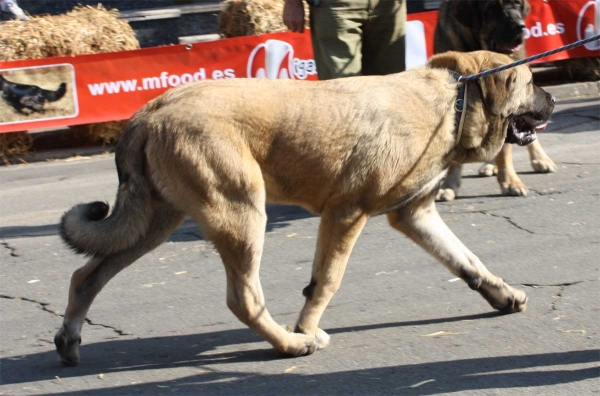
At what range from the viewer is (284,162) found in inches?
171

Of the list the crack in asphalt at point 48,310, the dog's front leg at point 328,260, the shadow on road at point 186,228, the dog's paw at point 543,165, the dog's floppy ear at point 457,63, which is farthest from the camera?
the dog's paw at point 543,165

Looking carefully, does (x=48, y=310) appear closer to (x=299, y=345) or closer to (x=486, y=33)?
(x=299, y=345)

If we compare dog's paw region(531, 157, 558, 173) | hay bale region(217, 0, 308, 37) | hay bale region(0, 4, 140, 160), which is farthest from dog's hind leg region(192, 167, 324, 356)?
hay bale region(217, 0, 308, 37)

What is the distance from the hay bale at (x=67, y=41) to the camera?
9906 millimetres

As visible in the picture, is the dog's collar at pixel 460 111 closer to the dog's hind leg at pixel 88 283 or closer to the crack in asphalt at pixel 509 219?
the dog's hind leg at pixel 88 283

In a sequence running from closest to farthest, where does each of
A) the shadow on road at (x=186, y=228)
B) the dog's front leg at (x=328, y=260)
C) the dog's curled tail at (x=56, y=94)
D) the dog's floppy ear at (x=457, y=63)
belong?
1. the dog's front leg at (x=328, y=260)
2. the dog's floppy ear at (x=457, y=63)
3. the shadow on road at (x=186, y=228)
4. the dog's curled tail at (x=56, y=94)

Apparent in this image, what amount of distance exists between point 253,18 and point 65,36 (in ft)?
7.41

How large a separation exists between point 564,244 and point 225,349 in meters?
2.57

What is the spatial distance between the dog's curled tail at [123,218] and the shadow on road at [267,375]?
0.67 m

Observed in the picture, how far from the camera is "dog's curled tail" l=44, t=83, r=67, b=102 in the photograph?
9.80m

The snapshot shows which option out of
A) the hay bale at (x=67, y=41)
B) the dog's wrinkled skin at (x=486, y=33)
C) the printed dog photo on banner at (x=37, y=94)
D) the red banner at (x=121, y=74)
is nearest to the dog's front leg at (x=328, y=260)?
the dog's wrinkled skin at (x=486, y=33)

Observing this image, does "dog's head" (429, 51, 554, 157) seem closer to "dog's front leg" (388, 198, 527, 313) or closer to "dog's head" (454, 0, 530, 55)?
"dog's front leg" (388, 198, 527, 313)

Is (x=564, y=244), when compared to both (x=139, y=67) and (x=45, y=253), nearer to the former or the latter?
(x=45, y=253)

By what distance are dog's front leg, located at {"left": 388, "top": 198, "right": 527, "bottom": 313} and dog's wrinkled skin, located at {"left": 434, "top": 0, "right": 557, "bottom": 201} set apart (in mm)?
1717
